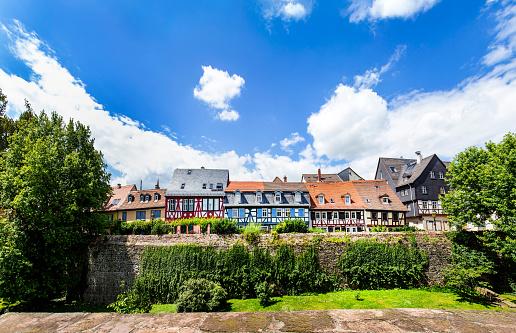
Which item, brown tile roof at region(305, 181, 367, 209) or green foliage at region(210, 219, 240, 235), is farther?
brown tile roof at region(305, 181, 367, 209)

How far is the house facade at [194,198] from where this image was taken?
28781 millimetres

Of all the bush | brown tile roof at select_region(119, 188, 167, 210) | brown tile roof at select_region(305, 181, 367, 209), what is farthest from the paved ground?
brown tile roof at select_region(119, 188, 167, 210)

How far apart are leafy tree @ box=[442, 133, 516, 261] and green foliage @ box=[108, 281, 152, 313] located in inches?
793

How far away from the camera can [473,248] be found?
17.8 m

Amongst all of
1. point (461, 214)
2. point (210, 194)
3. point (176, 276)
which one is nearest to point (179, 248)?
point (176, 276)

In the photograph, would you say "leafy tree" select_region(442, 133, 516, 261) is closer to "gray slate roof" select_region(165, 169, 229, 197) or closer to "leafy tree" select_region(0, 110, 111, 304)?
"gray slate roof" select_region(165, 169, 229, 197)

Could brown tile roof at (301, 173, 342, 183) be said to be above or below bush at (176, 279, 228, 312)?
above

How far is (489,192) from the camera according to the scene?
17016mm

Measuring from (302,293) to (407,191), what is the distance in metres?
24.1

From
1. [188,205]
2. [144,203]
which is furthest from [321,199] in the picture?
[144,203]

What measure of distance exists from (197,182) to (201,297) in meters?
18.1

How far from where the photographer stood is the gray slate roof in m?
29.5

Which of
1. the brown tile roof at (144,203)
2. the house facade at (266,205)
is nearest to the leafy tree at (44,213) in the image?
the house facade at (266,205)

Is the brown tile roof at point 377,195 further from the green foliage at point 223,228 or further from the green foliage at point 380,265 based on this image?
the green foliage at point 223,228
